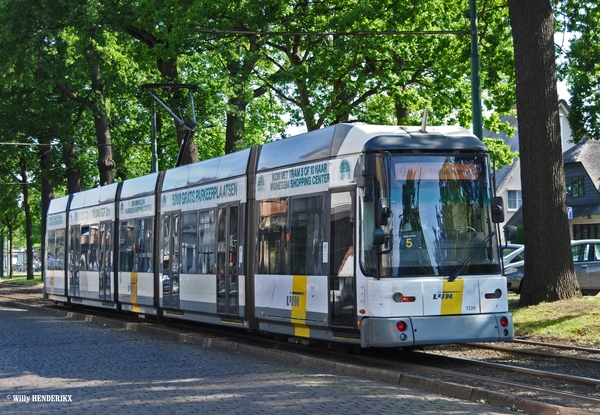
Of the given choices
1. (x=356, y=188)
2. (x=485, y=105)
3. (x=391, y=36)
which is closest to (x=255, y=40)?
(x=391, y=36)

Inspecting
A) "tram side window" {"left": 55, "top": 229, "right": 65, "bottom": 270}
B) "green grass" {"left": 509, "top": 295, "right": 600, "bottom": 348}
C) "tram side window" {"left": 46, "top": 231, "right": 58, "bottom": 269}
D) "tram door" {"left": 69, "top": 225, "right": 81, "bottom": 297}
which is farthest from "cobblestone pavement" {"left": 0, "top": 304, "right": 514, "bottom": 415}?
"tram side window" {"left": 46, "top": 231, "right": 58, "bottom": 269}

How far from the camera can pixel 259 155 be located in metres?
16.7

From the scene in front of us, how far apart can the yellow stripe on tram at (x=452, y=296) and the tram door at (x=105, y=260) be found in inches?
511

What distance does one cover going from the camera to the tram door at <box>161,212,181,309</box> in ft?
65.4

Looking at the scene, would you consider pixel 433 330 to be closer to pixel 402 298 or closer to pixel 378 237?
pixel 402 298

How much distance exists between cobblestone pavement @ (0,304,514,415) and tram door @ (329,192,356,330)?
0.98 m

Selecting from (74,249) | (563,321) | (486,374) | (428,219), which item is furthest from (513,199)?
(486,374)

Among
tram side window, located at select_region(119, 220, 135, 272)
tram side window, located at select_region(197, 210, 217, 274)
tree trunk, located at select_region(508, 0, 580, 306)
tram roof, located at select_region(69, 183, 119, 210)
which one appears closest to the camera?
tram side window, located at select_region(197, 210, 217, 274)

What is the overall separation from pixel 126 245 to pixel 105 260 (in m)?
1.68

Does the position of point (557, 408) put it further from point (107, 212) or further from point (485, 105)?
point (485, 105)

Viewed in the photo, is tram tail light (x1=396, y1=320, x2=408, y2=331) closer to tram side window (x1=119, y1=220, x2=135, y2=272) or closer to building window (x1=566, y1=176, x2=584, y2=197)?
tram side window (x1=119, y1=220, x2=135, y2=272)

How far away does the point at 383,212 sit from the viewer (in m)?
12.8

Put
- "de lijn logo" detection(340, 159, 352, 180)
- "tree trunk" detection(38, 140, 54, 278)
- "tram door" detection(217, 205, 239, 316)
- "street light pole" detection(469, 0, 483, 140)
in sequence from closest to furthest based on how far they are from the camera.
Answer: "de lijn logo" detection(340, 159, 352, 180), "tram door" detection(217, 205, 239, 316), "street light pole" detection(469, 0, 483, 140), "tree trunk" detection(38, 140, 54, 278)

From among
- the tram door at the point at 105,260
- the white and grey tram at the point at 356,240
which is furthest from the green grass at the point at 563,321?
the tram door at the point at 105,260
